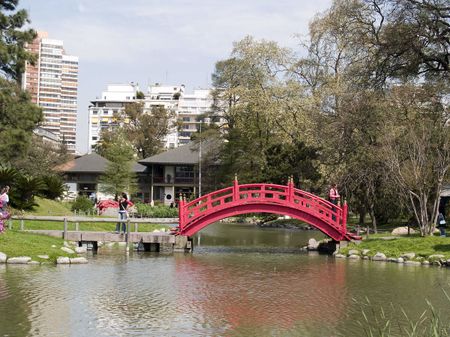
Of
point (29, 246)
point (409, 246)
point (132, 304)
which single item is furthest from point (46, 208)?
point (132, 304)

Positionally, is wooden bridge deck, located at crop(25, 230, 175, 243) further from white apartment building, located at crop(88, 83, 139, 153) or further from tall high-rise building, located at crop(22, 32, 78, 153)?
tall high-rise building, located at crop(22, 32, 78, 153)

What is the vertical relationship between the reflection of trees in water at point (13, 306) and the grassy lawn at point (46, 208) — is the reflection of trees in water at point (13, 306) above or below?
below

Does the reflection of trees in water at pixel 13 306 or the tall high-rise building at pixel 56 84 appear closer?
the reflection of trees in water at pixel 13 306

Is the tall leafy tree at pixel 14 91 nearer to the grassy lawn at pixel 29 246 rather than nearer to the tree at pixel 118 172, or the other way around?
the grassy lawn at pixel 29 246

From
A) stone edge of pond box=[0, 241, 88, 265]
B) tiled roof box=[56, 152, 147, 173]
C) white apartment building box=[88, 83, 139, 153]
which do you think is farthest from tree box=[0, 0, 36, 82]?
white apartment building box=[88, 83, 139, 153]

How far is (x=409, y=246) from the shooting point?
22859 mm

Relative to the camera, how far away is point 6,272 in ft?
51.8

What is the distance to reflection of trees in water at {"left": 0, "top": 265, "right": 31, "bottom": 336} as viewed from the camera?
10.1m

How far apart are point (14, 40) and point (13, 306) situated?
21763 millimetres

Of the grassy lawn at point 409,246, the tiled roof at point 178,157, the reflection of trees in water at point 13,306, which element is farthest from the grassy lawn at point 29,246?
the tiled roof at point 178,157

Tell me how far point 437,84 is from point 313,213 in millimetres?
11749

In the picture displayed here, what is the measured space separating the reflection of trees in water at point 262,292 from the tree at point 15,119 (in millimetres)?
13020

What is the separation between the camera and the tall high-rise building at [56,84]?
6309 inches

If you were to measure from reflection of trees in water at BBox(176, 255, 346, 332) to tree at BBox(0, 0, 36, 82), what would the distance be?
15.0 m
